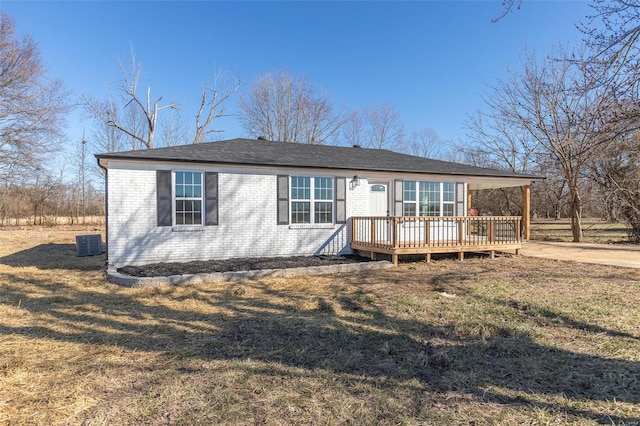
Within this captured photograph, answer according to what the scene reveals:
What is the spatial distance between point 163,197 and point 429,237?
7.33m

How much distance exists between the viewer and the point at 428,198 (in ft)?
40.2

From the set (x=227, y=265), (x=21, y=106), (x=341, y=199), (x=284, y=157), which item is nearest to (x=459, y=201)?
(x=341, y=199)

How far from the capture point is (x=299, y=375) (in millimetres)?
3246

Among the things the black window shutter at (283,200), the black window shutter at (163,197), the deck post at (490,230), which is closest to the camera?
the black window shutter at (163,197)

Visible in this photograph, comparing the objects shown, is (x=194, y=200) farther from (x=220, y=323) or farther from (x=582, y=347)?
(x=582, y=347)

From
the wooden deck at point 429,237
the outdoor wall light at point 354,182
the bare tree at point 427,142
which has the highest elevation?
the bare tree at point 427,142

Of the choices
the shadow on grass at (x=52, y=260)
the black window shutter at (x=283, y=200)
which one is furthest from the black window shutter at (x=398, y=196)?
the shadow on grass at (x=52, y=260)

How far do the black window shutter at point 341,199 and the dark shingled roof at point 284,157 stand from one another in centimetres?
52

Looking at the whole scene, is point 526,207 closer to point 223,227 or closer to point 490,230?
Answer: point 490,230

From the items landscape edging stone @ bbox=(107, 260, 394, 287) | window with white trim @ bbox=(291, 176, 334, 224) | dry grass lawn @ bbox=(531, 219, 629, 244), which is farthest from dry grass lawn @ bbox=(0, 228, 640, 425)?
dry grass lawn @ bbox=(531, 219, 629, 244)

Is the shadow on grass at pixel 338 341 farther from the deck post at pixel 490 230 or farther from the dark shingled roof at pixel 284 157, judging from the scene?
the deck post at pixel 490 230

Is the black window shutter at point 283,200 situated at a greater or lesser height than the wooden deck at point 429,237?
greater

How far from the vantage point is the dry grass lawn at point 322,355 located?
2.65m

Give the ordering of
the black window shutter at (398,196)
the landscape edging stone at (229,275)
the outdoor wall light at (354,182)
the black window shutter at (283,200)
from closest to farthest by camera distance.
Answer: the landscape edging stone at (229,275) < the black window shutter at (283,200) < the outdoor wall light at (354,182) < the black window shutter at (398,196)
